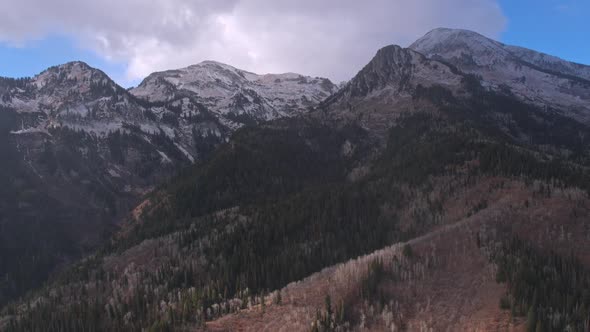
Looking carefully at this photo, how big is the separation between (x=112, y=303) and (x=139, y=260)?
3259 centimetres

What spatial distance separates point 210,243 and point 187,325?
83074 millimetres

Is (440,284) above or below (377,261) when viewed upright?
below

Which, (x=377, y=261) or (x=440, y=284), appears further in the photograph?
(x=377, y=261)

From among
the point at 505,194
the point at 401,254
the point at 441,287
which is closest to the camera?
the point at 441,287

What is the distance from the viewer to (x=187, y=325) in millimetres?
78625

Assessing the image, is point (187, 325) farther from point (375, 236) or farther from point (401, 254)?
point (375, 236)

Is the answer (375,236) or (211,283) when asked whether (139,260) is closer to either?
(211,283)

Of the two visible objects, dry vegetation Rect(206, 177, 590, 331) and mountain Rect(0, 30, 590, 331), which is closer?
dry vegetation Rect(206, 177, 590, 331)

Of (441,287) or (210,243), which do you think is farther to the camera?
(210,243)

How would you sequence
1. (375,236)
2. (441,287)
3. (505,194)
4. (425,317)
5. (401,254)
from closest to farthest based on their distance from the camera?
(425,317)
(441,287)
(401,254)
(505,194)
(375,236)

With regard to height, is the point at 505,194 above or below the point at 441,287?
above

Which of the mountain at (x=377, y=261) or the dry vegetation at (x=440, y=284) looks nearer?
the dry vegetation at (x=440, y=284)

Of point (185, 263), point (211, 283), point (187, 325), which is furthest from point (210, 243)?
point (187, 325)

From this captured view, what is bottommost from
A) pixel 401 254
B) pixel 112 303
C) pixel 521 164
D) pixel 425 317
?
pixel 112 303
